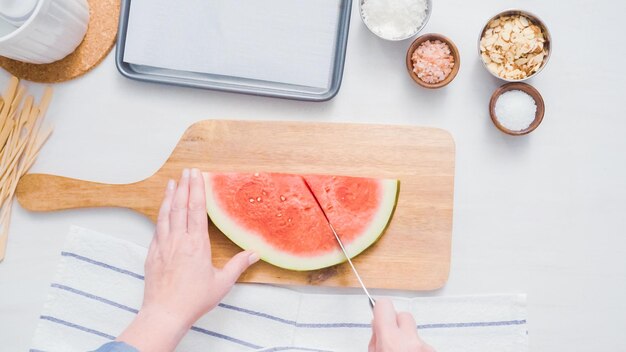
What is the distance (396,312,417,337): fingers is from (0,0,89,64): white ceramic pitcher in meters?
0.73

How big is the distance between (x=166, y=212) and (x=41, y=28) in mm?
360

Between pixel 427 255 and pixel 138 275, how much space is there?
53 cm

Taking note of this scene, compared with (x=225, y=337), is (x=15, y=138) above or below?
above

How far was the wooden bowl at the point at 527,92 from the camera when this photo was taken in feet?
3.37

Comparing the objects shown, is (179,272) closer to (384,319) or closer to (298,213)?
(298,213)

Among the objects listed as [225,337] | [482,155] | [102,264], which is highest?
[482,155]

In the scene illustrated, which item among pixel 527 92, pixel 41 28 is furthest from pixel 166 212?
pixel 527 92

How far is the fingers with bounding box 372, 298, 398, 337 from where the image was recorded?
0.90 meters

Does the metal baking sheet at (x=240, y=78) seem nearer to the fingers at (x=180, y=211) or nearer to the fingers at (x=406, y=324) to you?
the fingers at (x=180, y=211)

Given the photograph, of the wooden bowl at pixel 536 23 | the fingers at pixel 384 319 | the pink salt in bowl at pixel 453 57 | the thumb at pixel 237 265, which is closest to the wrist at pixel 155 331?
the thumb at pixel 237 265

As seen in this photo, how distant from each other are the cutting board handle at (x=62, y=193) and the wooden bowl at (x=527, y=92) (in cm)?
68

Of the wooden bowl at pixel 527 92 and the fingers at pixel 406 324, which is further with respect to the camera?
the wooden bowl at pixel 527 92

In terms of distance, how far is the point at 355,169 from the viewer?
1053 millimetres

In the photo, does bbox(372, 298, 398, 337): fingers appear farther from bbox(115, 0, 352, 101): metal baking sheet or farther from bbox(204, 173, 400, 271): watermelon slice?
bbox(115, 0, 352, 101): metal baking sheet
